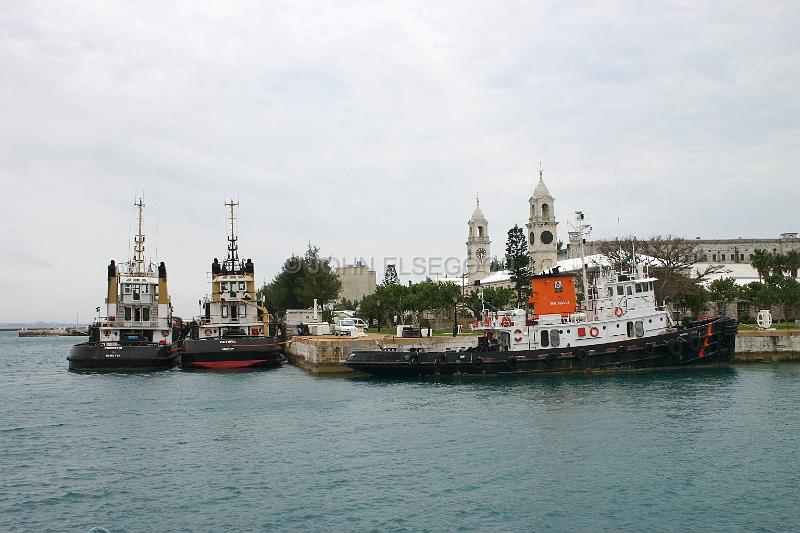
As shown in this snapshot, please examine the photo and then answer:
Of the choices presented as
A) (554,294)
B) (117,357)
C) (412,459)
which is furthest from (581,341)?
(117,357)

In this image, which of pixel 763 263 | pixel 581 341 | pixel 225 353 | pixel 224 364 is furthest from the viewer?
pixel 763 263

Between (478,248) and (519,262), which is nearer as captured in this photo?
(519,262)

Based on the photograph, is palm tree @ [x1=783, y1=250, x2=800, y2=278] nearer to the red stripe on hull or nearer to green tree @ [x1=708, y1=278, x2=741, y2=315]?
green tree @ [x1=708, y1=278, x2=741, y2=315]

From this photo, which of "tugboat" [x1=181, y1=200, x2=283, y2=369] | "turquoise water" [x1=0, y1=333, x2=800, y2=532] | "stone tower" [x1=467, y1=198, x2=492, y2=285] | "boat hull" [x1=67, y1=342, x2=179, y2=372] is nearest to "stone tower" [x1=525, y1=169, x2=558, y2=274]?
"stone tower" [x1=467, y1=198, x2=492, y2=285]

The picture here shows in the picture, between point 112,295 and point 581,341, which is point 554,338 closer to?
point 581,341

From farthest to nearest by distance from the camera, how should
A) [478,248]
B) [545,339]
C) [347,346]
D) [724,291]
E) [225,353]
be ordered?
[478,248] < [724,291] < [225,353] < [347,346] < [545,339]

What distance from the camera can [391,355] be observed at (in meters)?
48.6

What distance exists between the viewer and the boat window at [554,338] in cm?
4853

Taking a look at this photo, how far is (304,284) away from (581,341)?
197ft

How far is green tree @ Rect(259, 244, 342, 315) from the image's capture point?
332 feet

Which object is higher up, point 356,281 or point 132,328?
point 356,281

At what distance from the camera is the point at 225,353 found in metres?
57.0

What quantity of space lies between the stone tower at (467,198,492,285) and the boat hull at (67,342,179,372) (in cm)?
9599

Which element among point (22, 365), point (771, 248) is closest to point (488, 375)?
point (22, 365)
